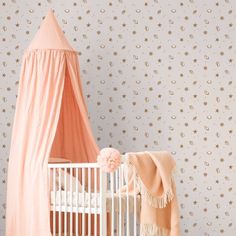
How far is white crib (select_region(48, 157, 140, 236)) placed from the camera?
337cm

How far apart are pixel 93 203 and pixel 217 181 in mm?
1225

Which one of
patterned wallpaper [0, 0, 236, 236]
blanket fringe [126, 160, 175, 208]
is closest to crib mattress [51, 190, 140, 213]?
blanket fringe [126, 160, 175, 208]

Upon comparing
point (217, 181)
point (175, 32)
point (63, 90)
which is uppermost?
point (175, 32)

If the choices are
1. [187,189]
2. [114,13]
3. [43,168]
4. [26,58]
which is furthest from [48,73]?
[187,189]

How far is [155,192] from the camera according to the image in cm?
335

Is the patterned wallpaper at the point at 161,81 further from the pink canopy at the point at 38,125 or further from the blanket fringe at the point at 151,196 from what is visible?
the blanket fringe at the point at 151,196

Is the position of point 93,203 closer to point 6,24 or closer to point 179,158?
point 179,158

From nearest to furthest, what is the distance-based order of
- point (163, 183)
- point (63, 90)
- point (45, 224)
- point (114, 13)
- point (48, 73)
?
point (163, 183) → point (45, 224) → point (48, 73) → point (63, 90) → point (114, 13)

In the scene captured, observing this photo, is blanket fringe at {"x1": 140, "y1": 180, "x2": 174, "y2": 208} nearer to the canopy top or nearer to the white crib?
the white crib

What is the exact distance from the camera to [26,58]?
4000 mm

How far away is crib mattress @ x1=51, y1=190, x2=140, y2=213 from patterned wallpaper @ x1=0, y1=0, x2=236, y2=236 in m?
0.93

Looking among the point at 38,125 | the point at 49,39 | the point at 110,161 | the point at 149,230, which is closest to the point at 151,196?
the point at 149,230

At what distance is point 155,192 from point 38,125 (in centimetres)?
96

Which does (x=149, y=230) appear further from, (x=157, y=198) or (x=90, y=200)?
(x=90, y=200)
